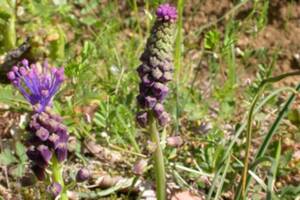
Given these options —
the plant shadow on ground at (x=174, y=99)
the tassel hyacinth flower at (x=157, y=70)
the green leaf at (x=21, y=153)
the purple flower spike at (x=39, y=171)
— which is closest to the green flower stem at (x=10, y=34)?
the plant shadow on ground at (x=174, y=99)

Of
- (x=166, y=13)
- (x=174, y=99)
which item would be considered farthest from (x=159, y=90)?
(x=174, y=99)

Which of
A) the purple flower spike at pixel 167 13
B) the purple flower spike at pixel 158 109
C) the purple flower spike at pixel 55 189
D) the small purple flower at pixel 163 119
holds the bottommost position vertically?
the purple flower spike at pixel 55 189

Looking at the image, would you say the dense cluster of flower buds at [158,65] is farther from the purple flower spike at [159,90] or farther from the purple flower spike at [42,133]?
the purple flower spike at [42,133]

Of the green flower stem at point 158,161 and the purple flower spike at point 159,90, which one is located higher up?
the purple flower spike at point 159,90

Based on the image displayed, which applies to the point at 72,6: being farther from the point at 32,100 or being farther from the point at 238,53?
the point at 32,100

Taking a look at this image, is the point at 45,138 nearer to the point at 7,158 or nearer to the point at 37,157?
the point at 37,157

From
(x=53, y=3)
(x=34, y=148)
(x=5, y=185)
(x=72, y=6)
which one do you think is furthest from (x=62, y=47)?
(x=34, y=148)
